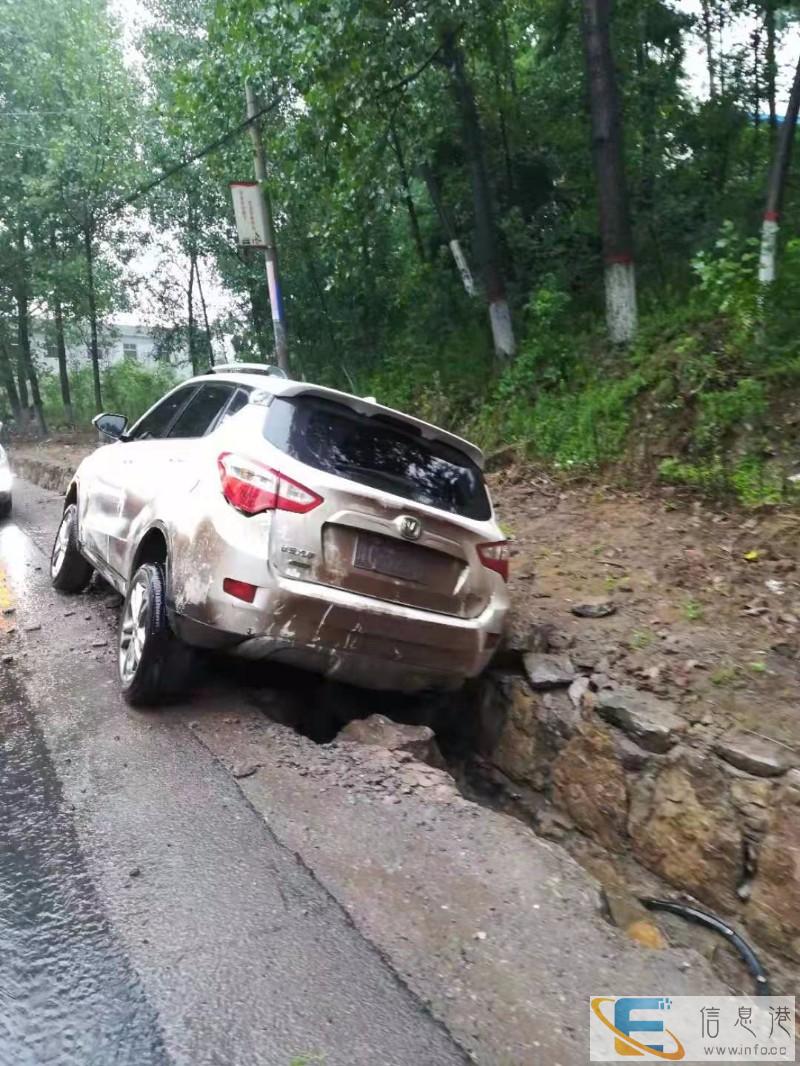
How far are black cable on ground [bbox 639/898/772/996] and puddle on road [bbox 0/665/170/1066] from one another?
259 cm

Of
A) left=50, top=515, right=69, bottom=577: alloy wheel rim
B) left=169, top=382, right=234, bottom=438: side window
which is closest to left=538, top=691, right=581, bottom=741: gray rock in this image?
left=169, top=382, right=234, bottom=438: side window

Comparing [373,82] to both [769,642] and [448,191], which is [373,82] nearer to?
[448,191]

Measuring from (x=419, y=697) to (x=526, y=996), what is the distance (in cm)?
295

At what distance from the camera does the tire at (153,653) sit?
14.0 ft

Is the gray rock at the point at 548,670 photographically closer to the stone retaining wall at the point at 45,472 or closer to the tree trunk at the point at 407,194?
the tree trunk at the point at 407,194

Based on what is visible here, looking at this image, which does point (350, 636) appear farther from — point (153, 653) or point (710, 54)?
point (710, 54)

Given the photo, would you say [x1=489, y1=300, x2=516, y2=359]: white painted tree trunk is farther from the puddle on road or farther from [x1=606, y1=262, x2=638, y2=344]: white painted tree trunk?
the puddle on road

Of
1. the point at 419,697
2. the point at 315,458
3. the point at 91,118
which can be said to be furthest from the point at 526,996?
the point at 91,118

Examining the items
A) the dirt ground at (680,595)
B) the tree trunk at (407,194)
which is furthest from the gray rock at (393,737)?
the tree trunk at (407,194)

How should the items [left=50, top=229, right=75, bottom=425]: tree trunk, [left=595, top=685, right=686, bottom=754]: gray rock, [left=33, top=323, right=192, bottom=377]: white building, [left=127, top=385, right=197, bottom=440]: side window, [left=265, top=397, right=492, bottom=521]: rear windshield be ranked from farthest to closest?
[left=33, top=323, right=192, bottom=377]: white building < [left=50, top=229, right=75, bottom=425]: tree trunk < [left=127, top=385, right=197, bottom=440]: side window < [left=595, top=685, right=686, bottom=754]: gray rock < [left=265, top=397, right=492, bottom=521]: rear windshield

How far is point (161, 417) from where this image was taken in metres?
5.77

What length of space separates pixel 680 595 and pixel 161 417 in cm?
391

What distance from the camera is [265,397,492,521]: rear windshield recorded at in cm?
411

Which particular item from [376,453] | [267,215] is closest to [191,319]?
[267,215]
